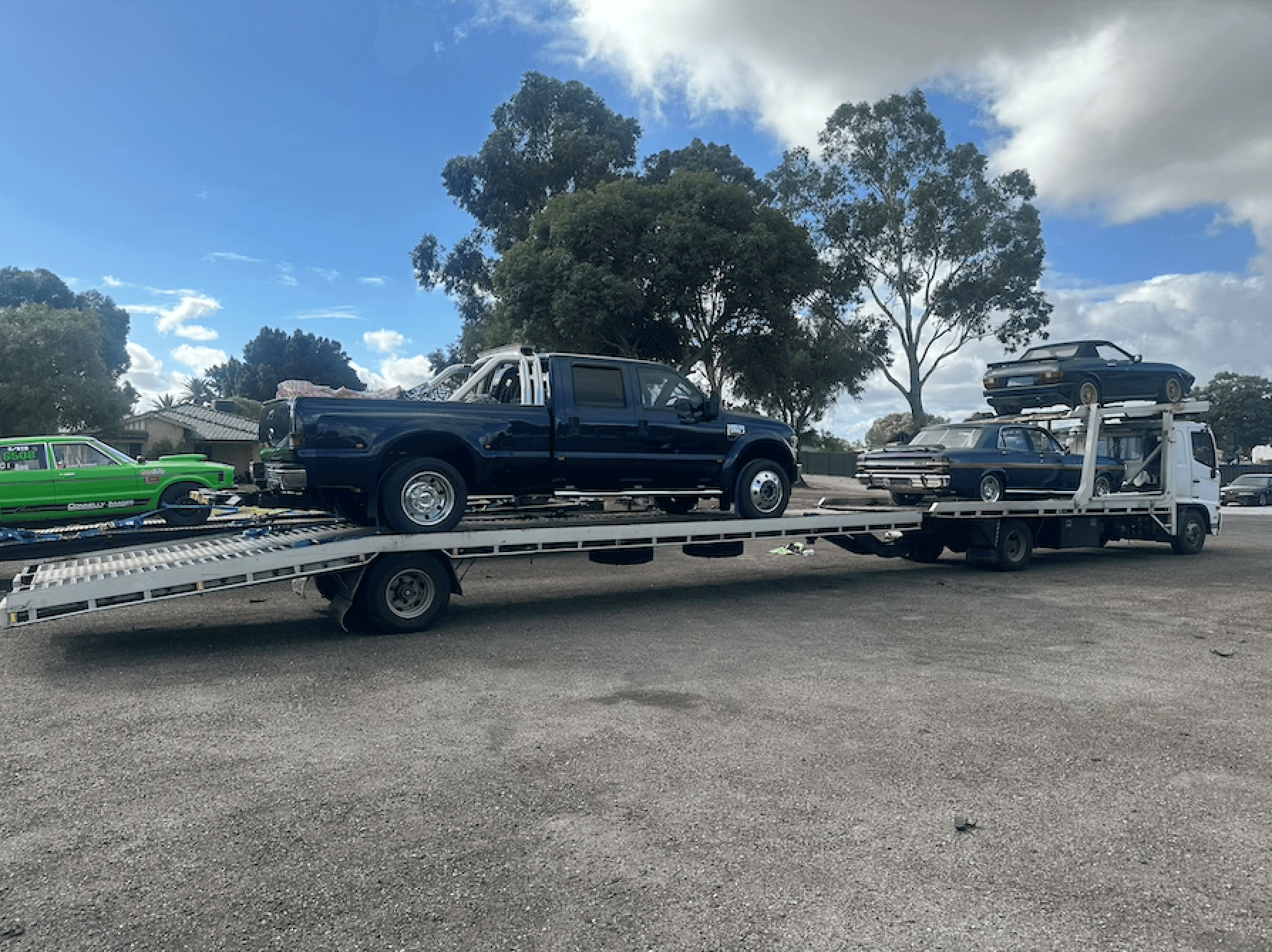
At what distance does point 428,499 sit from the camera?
7688 millimetres

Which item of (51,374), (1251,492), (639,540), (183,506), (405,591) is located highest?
(51,374)

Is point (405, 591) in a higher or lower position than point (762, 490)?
lower

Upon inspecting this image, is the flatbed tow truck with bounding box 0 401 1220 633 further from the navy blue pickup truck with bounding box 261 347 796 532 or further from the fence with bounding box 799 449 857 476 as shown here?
the fence with bounding box 799 449 857 476

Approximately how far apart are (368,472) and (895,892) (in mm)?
5607

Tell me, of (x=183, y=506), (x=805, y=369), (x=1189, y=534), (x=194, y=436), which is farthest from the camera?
(x=194, y=436)

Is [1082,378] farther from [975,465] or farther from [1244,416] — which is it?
[1244,416]

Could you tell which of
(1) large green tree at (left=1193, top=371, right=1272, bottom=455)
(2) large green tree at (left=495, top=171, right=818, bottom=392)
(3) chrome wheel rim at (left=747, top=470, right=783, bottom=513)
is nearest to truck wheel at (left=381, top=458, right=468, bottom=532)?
(3) chrome wheel rim at (left=747, top=470, right=783, bottom=513)

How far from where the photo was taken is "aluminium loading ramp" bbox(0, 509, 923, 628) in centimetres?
630

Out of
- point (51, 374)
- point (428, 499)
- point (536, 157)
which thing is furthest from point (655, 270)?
point (51, 374)

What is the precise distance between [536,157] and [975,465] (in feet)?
82.7

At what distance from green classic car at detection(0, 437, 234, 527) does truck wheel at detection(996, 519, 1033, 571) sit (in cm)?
1152

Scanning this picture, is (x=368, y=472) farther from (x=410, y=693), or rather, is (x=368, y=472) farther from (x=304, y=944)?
(x=304, y=944)

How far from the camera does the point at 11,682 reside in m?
A: 6.07

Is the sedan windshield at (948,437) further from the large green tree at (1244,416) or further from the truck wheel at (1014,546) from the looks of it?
the large green tree at (1244,416)
